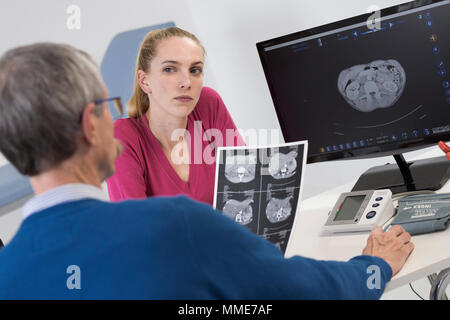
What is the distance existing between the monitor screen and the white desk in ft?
0.56

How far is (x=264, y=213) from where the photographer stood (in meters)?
1.75

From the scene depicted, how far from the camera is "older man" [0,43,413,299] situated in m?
0.99

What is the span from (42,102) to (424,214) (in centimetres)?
100

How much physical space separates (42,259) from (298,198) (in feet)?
2.81

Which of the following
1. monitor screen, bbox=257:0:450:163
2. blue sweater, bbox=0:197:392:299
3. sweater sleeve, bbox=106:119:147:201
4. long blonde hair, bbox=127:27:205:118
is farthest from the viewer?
long blonde hair, bbox=127:27:205:118

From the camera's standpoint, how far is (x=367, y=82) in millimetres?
1990

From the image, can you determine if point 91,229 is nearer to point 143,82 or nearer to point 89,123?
point 89,123

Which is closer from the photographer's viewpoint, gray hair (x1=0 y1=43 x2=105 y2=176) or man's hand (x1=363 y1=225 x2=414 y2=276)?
gray hair (x1=0 y1=43 x2=105 y2=176)

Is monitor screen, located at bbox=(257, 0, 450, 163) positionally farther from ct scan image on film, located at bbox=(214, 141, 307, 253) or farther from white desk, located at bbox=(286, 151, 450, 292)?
ct scan image on film, located at bbox=(214, 141, 307, 253)

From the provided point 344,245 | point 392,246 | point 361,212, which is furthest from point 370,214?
point 392,246

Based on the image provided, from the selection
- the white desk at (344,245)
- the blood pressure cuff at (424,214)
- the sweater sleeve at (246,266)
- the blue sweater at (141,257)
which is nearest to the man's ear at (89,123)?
the blue sweater at (141,257)

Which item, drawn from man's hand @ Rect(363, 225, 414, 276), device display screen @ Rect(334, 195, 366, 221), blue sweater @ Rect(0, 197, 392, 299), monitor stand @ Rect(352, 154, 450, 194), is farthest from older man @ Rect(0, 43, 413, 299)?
monitor stand @ Rect(352, 154, 450, 194)

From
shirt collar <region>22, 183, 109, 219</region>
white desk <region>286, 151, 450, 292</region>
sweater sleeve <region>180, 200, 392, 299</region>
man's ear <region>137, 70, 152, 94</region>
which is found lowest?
white desk <region>286, 151, 450, 292</region>
